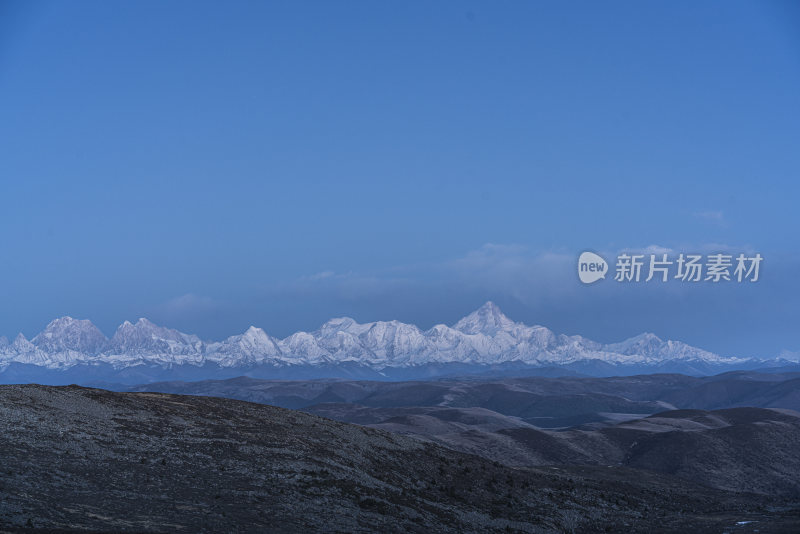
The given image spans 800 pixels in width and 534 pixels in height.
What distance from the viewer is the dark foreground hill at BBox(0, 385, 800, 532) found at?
4188 centimetres

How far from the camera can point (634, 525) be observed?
208 feet

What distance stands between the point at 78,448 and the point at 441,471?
3462cm

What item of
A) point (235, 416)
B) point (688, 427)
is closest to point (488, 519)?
point (235, 416)

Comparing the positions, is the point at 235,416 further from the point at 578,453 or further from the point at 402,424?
the point at 402,424

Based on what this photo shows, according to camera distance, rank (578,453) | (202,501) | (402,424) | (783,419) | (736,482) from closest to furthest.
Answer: (202,501) → (736,482) → (578,453) → (783,419) → (402,424)

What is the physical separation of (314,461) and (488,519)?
48.8 feet

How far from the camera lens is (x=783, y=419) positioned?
16025 centimetres

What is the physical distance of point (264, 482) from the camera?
51969mm

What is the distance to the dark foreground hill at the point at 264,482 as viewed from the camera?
41.9 metres

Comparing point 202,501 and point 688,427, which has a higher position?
point 202,501

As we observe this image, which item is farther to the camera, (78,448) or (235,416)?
(235,416)

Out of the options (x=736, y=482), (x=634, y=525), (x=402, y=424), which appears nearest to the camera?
(x=634, y=525)

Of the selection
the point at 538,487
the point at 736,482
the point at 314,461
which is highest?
the point at 314,461

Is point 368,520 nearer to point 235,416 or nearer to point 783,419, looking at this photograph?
point 235,416
